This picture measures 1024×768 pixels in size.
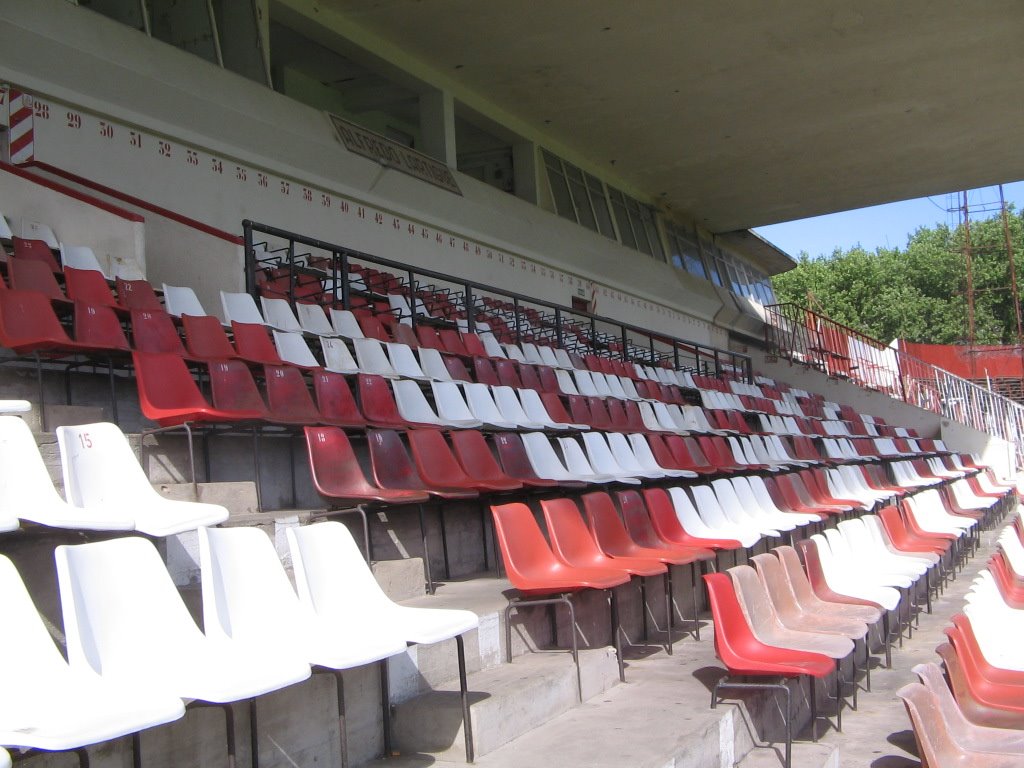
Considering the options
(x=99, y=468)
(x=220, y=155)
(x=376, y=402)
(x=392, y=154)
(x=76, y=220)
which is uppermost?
(x=392, y=154)

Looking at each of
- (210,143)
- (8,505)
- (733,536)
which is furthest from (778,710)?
(210,143)

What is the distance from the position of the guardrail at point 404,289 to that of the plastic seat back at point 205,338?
92cm

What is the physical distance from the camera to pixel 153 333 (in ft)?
15.2

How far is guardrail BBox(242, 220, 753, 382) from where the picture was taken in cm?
632

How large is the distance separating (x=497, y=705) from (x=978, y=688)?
1.67m

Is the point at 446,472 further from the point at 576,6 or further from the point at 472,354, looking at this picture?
the point at 576,6

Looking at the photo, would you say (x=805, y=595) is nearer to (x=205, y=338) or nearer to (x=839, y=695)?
(x=839, y=695)

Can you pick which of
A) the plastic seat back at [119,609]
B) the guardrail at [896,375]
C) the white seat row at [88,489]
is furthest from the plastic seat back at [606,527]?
the guardrail at [896,375]

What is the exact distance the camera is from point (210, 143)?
7.92 metres

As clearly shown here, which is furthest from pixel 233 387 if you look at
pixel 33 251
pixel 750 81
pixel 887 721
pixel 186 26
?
pixel 750 81

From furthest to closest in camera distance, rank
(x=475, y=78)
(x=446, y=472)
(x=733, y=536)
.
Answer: (x=475, y=78) < (x=733, y=536) < (x=446, y=472)

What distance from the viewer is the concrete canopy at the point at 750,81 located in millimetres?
9797

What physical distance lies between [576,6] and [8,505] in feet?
27.0

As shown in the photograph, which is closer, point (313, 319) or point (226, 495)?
point (226, 495)
